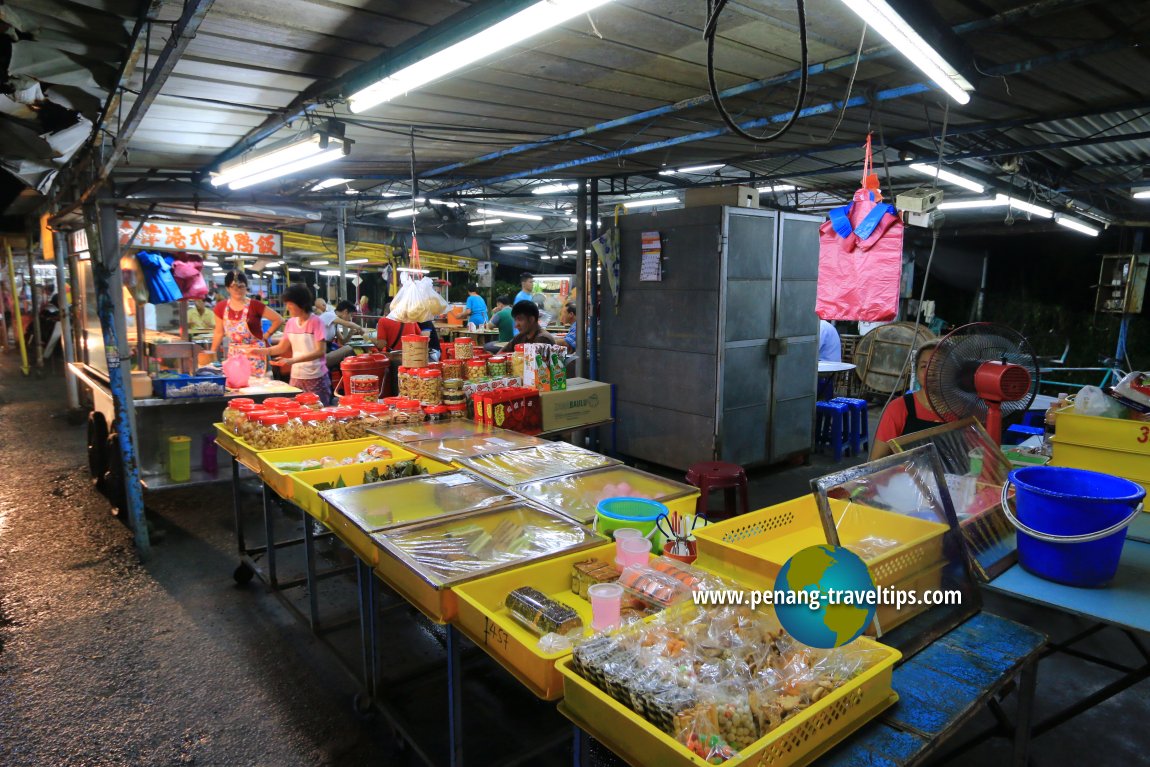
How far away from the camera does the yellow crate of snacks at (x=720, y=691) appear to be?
139cm

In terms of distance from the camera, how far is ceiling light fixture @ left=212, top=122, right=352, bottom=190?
3.85 m

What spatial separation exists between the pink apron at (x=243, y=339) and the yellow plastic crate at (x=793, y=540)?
18.4 feet

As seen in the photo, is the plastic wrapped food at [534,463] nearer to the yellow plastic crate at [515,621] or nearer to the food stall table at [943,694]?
the yellow plastic crate at [515,621]

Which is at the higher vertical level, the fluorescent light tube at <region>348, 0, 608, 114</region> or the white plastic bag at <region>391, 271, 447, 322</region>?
the fluorescent light tube at <region>348, 0, 608, 114</region>

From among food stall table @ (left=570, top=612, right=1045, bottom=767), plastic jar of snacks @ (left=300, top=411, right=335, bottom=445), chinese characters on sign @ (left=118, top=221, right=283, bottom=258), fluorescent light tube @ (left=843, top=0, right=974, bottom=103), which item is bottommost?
food stall table @ (left=570, top=612, right=1045, bottom=767)

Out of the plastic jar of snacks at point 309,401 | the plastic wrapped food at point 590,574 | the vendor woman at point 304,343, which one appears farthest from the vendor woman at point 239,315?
the plastic wrapped food at point 590,574

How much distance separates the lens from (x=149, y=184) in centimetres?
557

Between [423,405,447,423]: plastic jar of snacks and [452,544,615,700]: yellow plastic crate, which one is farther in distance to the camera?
[423,405,447,423]: plastic jar of snacks

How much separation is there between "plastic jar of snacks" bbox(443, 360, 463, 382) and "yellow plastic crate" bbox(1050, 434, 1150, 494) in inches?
155

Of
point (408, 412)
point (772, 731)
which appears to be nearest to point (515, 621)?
point (772, 731)

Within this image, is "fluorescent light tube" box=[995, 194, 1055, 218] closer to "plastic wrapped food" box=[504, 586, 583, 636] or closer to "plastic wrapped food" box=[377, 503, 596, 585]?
"plastic wrapped food" box=[377, 503, 596, 585]

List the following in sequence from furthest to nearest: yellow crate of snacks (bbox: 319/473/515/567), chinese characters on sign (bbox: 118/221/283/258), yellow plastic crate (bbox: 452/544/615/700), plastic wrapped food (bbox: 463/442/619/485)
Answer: chinese characters on sign (bbox: 118/221/283/258) → plastic wrapped food (bbox: 463/442/619/485) → yellow crate of snacks (bbox: 319/473/515/567) → yellow plastic crate (bbox: 452/544/615/700)

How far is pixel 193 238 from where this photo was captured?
22.9ft

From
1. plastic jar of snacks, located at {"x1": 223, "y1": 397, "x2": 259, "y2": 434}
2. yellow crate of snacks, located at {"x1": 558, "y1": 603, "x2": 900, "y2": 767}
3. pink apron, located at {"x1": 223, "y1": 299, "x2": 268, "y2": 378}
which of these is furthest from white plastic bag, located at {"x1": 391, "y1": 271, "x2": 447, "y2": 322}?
yellow crate of snacks, located at {"x1": 558, "y1": 603, "x2": 900, "y2": 767}
